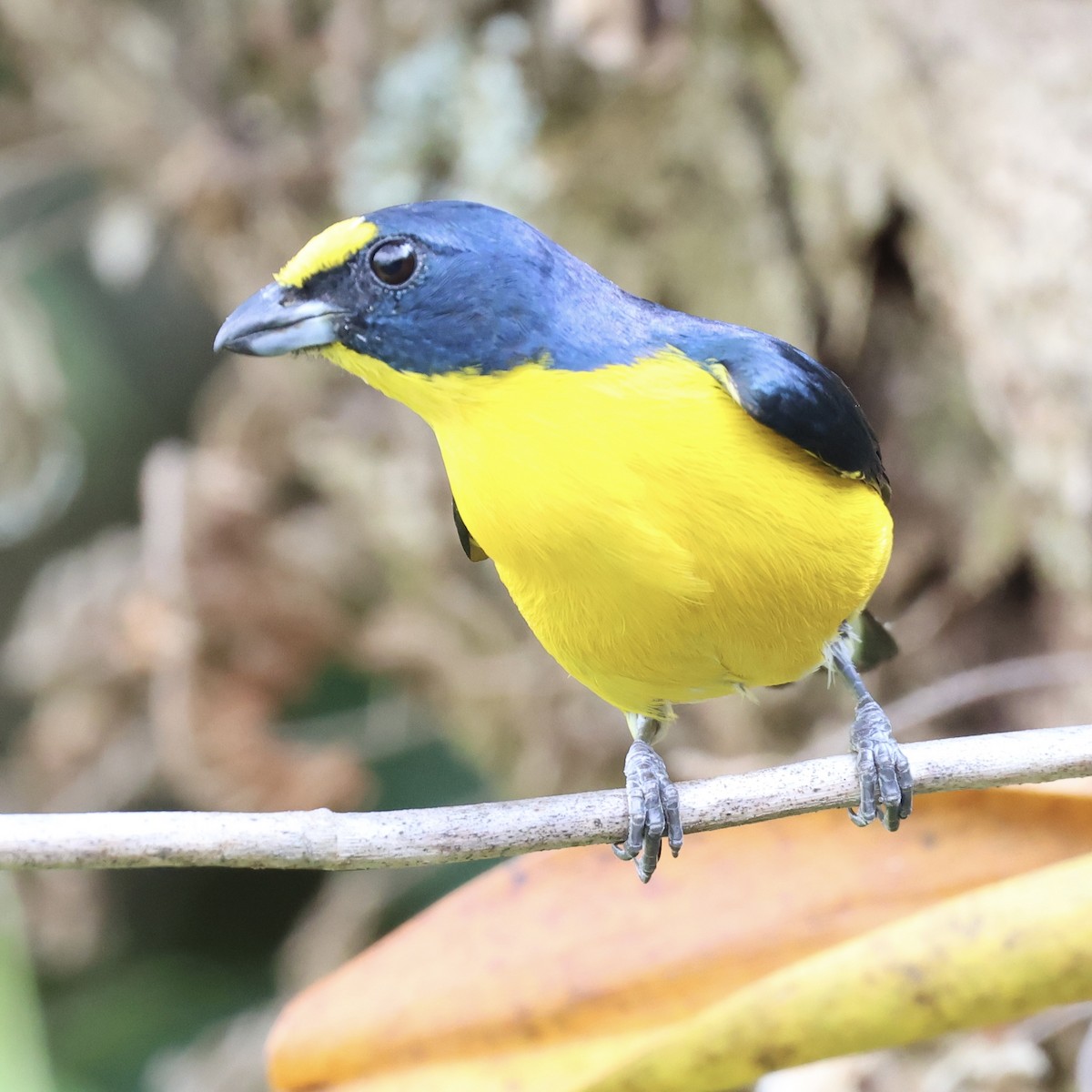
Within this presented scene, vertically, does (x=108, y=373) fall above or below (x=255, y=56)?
below

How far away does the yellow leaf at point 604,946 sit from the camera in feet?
5.76

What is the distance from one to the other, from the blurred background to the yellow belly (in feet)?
3.97

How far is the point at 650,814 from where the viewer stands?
1979 mm

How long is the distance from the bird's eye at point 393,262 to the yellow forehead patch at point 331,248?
0.07 feet

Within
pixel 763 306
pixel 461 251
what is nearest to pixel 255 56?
pixel 763 306

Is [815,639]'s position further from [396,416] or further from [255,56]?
[255,56]

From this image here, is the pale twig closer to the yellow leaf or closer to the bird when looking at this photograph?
the bird

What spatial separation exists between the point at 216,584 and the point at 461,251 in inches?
104

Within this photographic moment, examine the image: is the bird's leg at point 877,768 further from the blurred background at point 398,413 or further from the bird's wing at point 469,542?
the blurred background at point 398,413

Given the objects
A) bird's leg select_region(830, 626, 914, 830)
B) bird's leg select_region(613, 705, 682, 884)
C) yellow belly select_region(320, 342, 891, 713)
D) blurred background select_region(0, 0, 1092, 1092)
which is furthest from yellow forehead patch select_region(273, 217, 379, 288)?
blurred background select_region(0, 0, 1092, 1092)

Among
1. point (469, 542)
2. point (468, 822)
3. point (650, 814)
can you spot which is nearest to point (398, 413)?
point (469, 542)

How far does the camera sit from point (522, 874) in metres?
1.94

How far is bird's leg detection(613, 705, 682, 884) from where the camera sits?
6.29 feet

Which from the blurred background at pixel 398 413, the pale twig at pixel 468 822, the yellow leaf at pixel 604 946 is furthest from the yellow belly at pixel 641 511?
the blurred background at pixel 398 413
